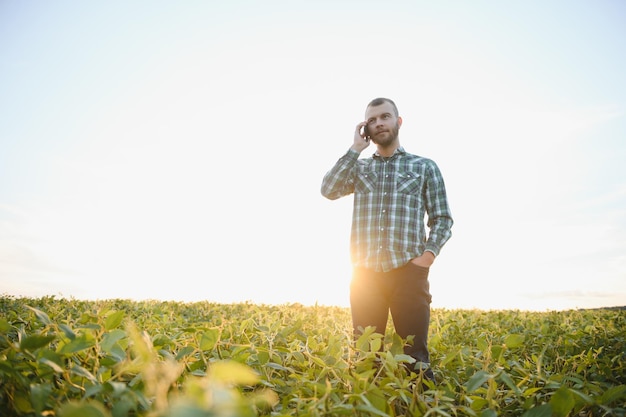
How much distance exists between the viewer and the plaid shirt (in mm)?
4094

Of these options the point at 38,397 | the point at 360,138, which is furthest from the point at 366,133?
the point at 38,397

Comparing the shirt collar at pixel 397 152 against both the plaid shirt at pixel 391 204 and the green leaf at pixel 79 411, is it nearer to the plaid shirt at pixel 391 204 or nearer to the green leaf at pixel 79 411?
the plaid shirt at pixel 391 204

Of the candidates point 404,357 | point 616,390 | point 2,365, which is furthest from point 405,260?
point 2,365

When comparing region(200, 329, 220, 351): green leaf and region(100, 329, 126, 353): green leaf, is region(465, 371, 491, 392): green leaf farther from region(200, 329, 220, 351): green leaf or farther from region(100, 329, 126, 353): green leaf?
region(100, 329, 126, 353): green leaf

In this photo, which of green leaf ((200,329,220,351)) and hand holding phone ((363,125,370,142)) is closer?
green leaf ((200,329,220,351))

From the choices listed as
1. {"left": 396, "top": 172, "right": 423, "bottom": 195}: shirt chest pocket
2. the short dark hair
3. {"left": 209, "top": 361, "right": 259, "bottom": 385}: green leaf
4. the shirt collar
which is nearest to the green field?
{"left": 209, "top": 361, "right": 259, "bottom": 385}: green leaf

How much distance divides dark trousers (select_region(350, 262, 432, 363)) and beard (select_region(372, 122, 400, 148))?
1.38 m

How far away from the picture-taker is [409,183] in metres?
4.36

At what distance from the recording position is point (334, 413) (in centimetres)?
143

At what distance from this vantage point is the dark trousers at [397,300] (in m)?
3.83

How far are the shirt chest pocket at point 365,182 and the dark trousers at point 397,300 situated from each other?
2.93 feet

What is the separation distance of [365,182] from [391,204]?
1.41ft

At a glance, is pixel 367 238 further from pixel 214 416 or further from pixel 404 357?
pixel 214 416

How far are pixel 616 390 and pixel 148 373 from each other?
185 cm
